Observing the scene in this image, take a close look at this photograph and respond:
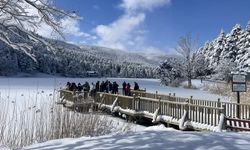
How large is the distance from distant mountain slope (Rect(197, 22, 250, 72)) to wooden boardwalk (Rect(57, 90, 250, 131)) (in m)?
32.1

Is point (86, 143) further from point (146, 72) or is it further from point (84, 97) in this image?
point (146, 72)

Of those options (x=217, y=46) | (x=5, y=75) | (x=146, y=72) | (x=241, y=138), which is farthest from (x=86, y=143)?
(x=146, y=72)

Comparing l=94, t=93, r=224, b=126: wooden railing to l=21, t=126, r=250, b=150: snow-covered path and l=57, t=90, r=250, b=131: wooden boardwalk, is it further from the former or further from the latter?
l=21, t=126, r=250, b=150: snow-covered path

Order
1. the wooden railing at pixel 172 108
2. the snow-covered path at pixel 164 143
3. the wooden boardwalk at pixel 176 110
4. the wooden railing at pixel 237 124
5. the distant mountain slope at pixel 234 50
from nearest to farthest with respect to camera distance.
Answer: the snow-covered path at pixel 164 143, the wooden railing at pixel 237 124, the wooden boardwalk at pixel 176 110, the wooden railing at pixel 172 108, the distant mountain slope at pixel 234 50

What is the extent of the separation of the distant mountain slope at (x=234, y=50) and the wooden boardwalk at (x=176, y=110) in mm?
32144

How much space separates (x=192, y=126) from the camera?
15680mm

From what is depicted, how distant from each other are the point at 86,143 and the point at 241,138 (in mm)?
2801

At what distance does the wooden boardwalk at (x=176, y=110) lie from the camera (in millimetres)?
14328

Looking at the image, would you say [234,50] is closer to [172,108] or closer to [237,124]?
[172,108]

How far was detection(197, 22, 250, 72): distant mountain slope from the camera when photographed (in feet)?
183

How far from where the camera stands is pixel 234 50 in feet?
209

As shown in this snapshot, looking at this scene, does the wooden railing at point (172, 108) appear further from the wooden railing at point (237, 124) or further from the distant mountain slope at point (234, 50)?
the distant mountain slope at point (234, 50)

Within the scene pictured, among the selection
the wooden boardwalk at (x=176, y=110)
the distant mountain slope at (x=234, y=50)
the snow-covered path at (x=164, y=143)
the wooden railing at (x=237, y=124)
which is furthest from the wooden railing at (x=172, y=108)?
the distant mountain slope at (x=234, y=50)

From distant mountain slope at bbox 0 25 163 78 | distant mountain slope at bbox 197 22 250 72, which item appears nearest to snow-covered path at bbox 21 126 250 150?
distant mountain slope at bbox 0 25 163 78
